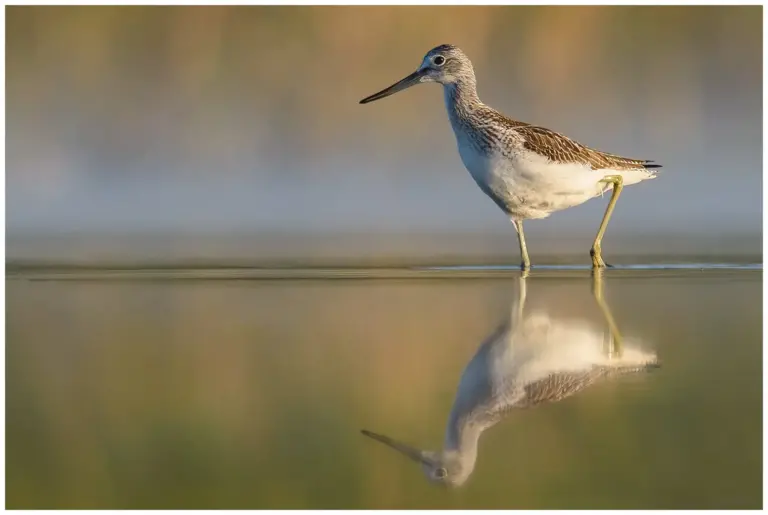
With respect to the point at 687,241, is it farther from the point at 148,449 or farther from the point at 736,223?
the point at 148,449

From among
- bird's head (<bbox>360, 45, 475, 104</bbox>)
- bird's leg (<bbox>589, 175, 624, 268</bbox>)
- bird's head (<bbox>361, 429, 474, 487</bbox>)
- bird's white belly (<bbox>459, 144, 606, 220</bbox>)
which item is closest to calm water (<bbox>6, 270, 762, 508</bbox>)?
bird's head (<bbox>361, 429, 474, 487</bbox>)

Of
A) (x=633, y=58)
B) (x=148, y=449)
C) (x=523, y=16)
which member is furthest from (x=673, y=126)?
(x=148, y=449)

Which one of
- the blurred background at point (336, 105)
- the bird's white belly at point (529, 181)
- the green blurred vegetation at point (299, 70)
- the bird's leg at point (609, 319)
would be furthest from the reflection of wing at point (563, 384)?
the green blurred vegetation at point (299, 70)

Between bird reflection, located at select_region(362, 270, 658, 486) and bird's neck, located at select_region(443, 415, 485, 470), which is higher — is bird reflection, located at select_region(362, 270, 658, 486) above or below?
above

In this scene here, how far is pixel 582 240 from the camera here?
38.8ft

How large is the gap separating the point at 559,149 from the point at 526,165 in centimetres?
32

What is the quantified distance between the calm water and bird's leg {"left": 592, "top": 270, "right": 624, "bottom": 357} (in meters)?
0.06

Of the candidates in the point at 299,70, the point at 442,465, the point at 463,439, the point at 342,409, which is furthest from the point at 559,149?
the point at 299,70

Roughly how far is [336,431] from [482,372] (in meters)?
0.86

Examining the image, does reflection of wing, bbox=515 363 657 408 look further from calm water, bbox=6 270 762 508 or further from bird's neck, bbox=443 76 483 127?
bird's neck, bbox=443 76 483 127

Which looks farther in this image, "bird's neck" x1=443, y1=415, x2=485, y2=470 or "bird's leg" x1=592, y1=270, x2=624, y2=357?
"bird's leg" x1=592, y1=270, x2=624, y2=357

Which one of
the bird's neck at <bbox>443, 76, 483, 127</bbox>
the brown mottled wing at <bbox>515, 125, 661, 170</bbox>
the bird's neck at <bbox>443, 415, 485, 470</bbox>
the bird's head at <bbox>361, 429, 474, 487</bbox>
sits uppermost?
the bird's neck at <bbox>443, 76, 483, 127</bbox>

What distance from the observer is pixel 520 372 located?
15.2ft

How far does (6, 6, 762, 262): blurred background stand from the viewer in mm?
16125
